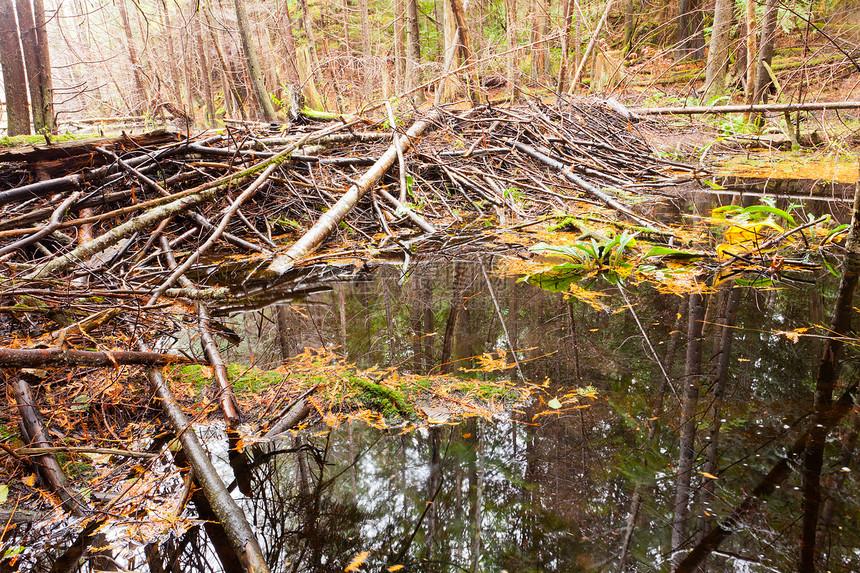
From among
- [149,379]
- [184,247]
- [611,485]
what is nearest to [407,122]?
[184,247]

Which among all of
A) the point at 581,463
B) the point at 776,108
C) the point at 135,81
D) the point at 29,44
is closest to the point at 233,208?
the point at 581,463

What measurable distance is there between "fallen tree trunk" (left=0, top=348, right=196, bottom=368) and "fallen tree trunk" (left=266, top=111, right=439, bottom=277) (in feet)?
6.89

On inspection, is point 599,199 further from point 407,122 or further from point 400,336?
point 400,336

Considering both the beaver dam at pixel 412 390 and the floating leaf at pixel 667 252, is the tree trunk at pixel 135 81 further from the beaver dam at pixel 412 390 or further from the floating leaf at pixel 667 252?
the floating leaf at pixel 667 252

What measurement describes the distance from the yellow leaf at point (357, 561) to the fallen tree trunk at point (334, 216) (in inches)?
121

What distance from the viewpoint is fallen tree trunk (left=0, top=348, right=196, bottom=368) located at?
5.72 feet

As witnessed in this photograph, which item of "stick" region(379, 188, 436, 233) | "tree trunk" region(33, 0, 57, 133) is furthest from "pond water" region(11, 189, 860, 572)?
"tree trunk" region(33, 0, 57, 133)

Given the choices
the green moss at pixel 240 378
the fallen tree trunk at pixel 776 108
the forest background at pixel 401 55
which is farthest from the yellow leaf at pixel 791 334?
the fallen tree trunk at pixel 776 108

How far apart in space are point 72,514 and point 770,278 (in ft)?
15.3

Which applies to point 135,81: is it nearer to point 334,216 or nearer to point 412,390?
point 334,216

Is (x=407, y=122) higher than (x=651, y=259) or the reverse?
higher

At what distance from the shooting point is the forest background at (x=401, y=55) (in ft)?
23.0

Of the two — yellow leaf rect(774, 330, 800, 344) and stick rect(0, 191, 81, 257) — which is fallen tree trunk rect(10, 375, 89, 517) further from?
yellow leaf rect(774, 330, 800, 344)

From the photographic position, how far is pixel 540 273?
14.3 ft
